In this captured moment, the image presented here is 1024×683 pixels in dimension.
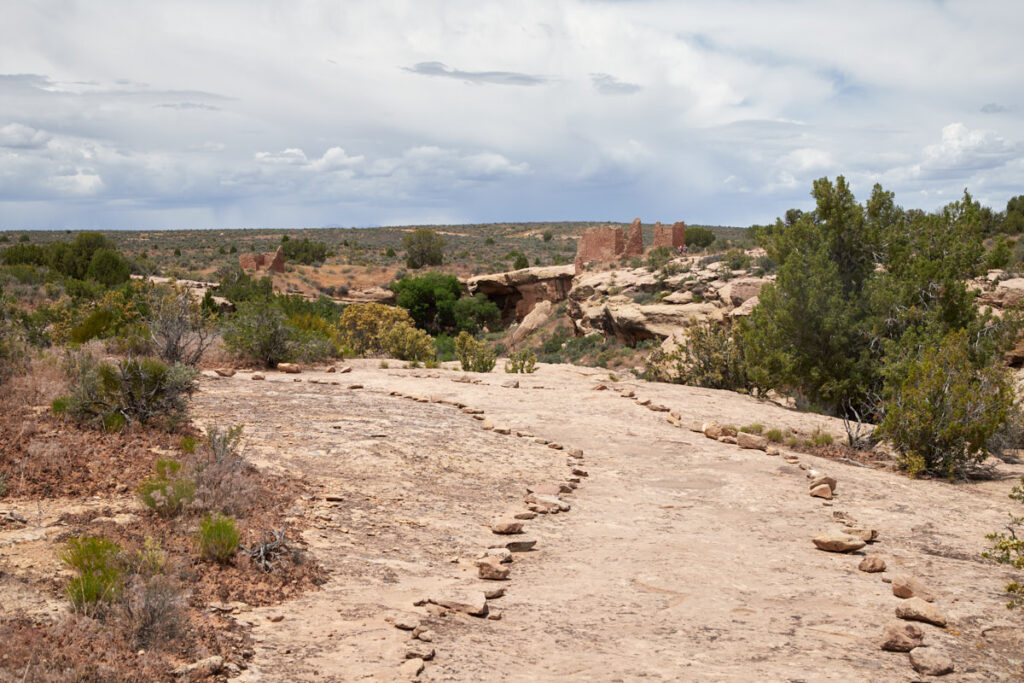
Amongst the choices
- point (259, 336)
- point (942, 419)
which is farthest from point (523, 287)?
point (942, 419)

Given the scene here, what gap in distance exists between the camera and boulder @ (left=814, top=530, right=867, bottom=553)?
6.75m

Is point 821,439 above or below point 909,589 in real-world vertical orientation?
below

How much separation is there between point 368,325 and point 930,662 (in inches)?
910

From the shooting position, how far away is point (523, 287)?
4888 centimetres

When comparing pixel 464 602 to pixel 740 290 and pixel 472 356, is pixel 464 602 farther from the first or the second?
pixel 740 290

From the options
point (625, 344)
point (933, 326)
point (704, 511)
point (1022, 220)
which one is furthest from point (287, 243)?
point (704, 511)

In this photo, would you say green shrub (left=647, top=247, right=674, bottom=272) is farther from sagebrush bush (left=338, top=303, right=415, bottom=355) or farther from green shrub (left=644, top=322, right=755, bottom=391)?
green shrub (left=644, top=322, right=755, bottom=391)

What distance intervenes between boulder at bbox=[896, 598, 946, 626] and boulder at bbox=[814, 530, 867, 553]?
1.35 meters

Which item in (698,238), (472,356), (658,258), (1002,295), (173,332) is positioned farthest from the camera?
(698,238)

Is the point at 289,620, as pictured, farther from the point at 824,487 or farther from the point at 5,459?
the point at 824,487

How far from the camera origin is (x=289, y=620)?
4699 mm

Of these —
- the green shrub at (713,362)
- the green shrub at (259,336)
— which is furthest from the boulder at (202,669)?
the green shrub at (713,362)

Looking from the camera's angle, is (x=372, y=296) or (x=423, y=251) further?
(x=423, y=251)

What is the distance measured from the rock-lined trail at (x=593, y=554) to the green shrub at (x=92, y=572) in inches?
29.7
